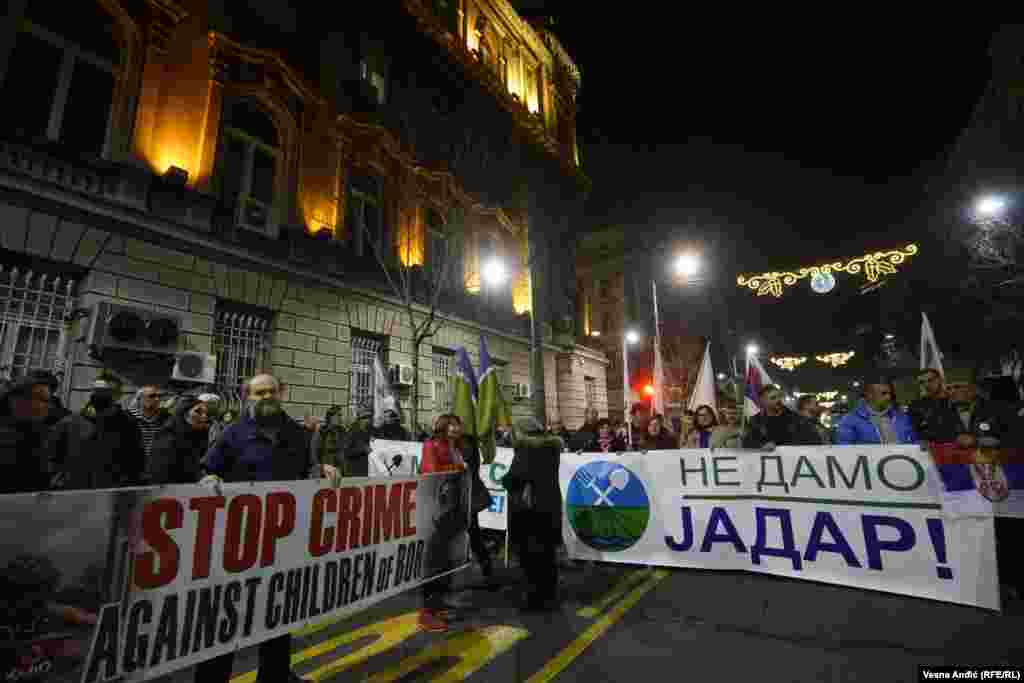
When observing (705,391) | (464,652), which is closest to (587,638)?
(464,652)

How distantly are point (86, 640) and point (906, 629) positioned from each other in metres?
5.19

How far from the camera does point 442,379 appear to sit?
15078mm

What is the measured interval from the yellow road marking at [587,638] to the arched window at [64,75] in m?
10.0

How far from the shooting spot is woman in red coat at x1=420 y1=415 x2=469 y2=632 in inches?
167

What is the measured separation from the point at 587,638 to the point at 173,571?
114 inches

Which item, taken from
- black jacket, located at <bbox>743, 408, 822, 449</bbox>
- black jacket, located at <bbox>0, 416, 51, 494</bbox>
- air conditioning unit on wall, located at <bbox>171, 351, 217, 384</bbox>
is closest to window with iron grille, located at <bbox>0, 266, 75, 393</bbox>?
air conditioning unit on wall, located at <bbox>171, 351, 217, 384</bbox>

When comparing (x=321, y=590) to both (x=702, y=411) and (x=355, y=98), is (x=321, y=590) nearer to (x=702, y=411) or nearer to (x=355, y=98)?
(x=702, y=411)

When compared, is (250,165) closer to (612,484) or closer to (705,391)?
(612,484)

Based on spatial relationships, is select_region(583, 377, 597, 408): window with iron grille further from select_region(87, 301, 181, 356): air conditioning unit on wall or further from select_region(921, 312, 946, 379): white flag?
select_region(87, 301, 181, 356): air conditioning unit on wall

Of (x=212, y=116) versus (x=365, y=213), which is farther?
(x=365, y=213)

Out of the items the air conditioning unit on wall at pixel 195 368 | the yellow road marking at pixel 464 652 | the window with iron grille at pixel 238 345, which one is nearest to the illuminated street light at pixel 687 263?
the window with iron grille at pixel 238 345

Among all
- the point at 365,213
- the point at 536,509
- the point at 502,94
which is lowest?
the point at 536,509

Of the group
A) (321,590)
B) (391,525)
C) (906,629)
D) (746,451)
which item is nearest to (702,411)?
(746,451)

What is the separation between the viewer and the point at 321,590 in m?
3.14
